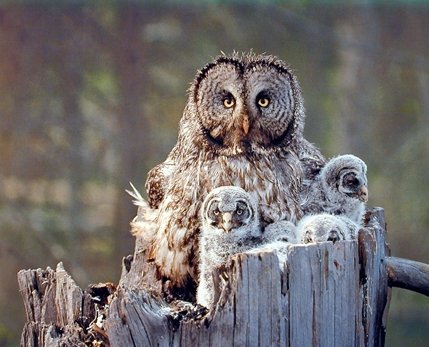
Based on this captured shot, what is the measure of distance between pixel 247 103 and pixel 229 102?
8cm

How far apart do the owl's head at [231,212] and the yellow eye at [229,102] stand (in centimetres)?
41

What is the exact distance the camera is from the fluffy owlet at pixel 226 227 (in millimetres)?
2854

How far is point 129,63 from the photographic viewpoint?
633cm

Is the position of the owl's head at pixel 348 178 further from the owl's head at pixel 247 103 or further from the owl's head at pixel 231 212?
the owl's head at pixel 231 212

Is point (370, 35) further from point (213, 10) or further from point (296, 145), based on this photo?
point (296, 145)

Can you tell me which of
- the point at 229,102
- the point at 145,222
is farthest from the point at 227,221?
the point at 145,222

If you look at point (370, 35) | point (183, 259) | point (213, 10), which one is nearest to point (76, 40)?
point (213, 10)

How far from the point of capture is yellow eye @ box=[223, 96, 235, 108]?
10.6 feet

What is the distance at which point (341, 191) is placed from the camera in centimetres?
334

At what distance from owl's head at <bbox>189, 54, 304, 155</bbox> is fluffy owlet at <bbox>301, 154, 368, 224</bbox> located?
0.18m

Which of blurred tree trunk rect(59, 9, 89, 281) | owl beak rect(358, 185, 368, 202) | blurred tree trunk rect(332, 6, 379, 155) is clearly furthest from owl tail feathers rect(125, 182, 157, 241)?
blurred tree trunk rect(332, 6, 379, 155)

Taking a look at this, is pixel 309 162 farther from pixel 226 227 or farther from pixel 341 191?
pixel 226 227

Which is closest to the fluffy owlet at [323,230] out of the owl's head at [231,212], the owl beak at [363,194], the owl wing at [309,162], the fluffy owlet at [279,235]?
the fluffy owlet at [279,235]

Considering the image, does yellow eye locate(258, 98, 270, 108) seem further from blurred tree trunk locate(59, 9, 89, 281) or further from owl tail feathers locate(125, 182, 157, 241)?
blurred tree trunk locate(59, 9, 89, 281)
